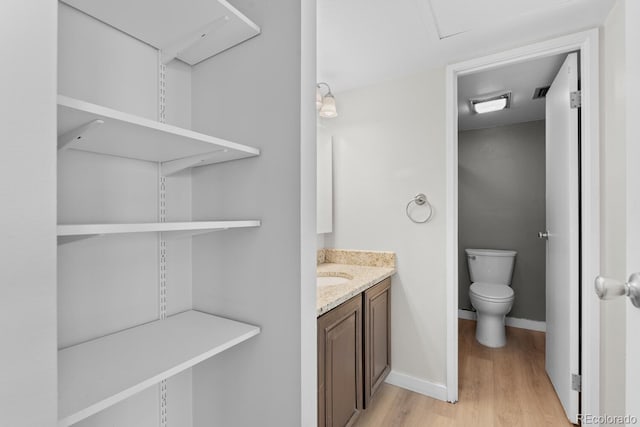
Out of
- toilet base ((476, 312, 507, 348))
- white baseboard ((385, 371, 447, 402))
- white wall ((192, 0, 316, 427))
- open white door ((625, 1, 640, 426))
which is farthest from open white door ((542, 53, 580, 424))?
white wall ((192, 0, 316, 427))

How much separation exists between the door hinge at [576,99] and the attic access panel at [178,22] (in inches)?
72.7

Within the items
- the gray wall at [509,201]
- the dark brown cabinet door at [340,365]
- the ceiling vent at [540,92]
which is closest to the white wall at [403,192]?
the dark brown cabinet door at [340,365]

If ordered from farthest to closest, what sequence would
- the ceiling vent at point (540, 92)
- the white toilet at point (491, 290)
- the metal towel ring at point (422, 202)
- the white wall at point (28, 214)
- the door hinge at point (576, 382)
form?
the white toilet at point (491, 290), the ceiling vent at point (540, 92), the metal towel ring at point (422, 202), the door hinge at point (576, 382), the white wall at point (28, 214)

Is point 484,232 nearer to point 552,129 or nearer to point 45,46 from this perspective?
point 552,129

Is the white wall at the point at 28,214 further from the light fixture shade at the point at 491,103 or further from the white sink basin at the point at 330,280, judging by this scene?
the light fixture shade at the point at 491,103

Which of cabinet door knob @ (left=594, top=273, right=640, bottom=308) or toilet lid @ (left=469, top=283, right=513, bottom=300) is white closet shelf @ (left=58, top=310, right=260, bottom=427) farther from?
toilet lid @ (left=469, top=283, right=513, bottom=300)

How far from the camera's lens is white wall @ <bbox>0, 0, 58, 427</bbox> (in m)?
0.49

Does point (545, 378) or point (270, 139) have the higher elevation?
point (270, 139)

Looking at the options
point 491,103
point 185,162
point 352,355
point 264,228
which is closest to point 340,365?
point 352,355

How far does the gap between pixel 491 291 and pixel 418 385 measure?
125 centimetres

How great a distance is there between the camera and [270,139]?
3.35 ft

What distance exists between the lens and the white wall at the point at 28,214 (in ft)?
1.61

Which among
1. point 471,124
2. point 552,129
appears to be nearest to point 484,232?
point 471,124

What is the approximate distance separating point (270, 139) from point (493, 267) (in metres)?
3.02
